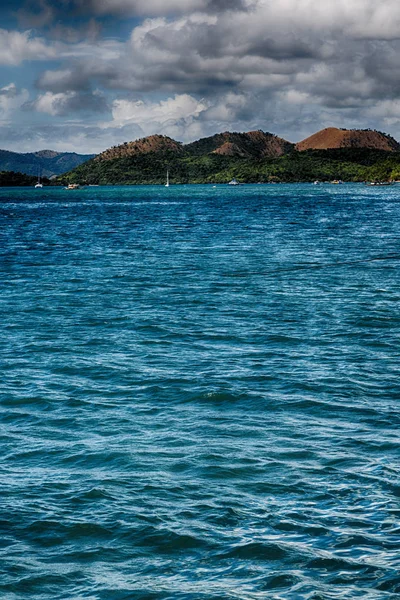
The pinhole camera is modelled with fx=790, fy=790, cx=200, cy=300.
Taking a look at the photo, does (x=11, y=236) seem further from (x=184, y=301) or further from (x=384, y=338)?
(x=384, y=338)

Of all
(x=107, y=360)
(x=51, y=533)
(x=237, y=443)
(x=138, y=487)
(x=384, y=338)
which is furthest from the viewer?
(x=384, y=338)

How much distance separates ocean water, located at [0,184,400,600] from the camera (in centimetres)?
1098

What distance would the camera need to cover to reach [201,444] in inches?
626

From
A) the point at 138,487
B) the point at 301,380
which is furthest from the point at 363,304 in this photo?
the point at 138,487

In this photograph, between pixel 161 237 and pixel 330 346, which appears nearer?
pixel 330 346

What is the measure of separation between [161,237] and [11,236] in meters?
15.9

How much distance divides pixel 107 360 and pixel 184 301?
11.6 metres

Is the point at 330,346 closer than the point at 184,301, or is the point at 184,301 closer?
the point at 330,346

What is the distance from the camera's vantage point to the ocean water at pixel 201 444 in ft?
36.0

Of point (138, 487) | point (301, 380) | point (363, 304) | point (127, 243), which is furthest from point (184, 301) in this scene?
point (127, 243)

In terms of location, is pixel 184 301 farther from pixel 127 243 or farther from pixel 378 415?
pixel 127 243

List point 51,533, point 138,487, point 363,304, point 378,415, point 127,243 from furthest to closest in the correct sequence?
point 127,243
point 363,304
point 378,415
point 138,487
point 51,533

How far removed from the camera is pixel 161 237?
73.7 m

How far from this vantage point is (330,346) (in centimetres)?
2475
